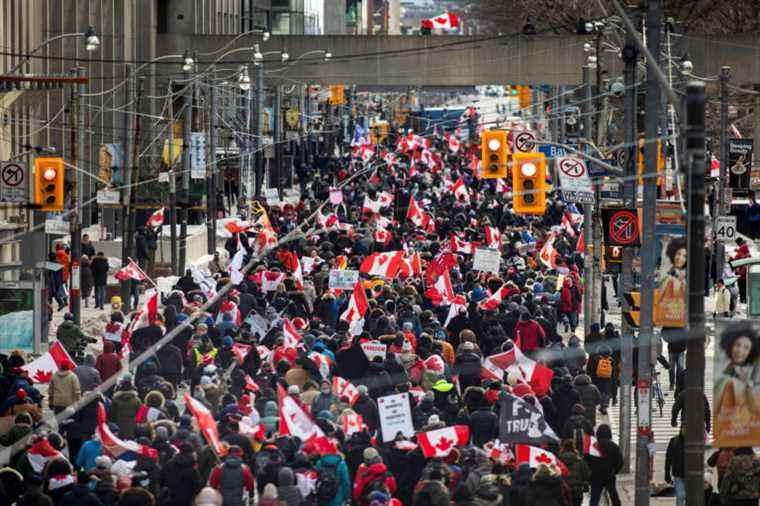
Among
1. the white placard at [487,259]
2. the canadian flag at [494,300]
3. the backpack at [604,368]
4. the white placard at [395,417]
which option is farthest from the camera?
the white placard at [487,259]

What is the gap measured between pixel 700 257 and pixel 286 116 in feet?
214

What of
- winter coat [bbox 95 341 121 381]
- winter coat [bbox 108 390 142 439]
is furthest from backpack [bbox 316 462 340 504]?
winter coat [bbox 95 341 121 381]

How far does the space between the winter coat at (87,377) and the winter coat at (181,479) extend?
5075 mm

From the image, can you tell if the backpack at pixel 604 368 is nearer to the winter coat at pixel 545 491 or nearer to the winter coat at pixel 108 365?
the winter coat at pixel 108 365

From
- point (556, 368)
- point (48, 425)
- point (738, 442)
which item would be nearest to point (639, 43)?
point (738, 442)

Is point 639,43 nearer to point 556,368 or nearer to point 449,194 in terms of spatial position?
point 556,368

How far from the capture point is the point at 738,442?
634 inches

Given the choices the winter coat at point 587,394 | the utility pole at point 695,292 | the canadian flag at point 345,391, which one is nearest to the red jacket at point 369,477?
the utility pole at point 695,292

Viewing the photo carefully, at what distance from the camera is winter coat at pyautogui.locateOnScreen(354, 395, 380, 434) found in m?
20.3

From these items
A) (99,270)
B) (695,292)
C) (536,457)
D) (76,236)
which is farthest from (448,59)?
(695,292)

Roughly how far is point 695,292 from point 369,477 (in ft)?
12.0

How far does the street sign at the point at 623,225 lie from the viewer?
2306cm

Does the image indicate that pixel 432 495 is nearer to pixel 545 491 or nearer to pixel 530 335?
pixel 545 491

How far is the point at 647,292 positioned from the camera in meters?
20.4
